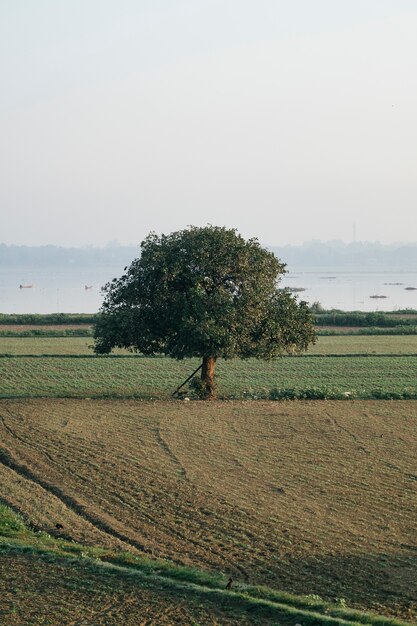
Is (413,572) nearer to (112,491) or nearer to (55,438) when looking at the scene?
(112,491)

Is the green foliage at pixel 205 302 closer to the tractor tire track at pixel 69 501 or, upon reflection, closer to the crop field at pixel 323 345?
the tractor tire track at pixel 69 501

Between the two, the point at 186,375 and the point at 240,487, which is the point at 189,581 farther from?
the point at 186,375

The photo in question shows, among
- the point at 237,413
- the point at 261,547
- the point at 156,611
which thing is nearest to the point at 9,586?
the point at 156,611

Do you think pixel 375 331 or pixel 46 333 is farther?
pixel 375 331

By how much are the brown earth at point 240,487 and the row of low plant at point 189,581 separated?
565mm

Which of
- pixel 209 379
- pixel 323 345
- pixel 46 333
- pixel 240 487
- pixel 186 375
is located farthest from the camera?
pixel 46 333

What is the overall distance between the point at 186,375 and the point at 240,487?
71.1ft

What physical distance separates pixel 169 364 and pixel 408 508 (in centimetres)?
2915

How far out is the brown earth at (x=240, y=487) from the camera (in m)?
15.9

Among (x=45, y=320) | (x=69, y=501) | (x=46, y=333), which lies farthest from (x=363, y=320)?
(x=69, y=501)

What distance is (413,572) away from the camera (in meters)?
15.5

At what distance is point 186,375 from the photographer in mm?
42656

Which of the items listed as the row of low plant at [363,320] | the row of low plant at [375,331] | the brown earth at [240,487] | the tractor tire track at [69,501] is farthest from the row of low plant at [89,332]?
the tractor tire track at [69,501]

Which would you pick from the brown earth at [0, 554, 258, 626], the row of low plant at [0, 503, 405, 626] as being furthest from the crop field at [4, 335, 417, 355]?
the brown earth at [0, 554, 258, 626]
